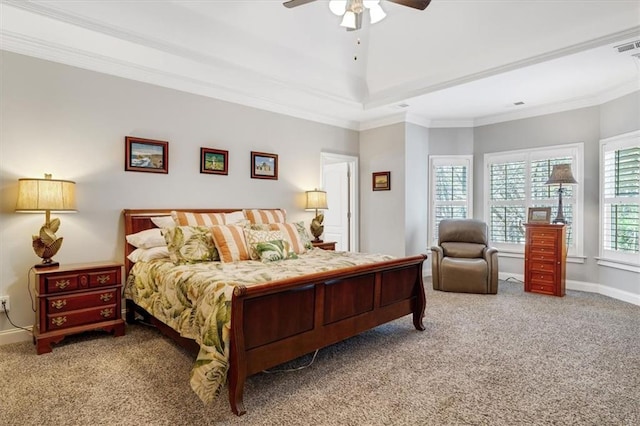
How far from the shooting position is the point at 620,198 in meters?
4.54

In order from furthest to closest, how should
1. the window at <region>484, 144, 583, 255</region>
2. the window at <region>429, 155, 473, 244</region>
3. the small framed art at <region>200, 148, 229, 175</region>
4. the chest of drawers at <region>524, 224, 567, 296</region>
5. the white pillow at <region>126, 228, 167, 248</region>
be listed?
the window at <region>429, 155, 473, 244</region> → the window at <region>484, 144, 583, 255</region> → the chest of drawers at <region>524, 224, 567, 296</region> → the small framed art at <region>200, 148, 229, 175</region> → the white pillow at <region>126, 228, 167, 248</region>

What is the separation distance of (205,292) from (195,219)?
1601 millimetres

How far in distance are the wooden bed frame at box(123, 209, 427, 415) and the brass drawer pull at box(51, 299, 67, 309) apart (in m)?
0.71

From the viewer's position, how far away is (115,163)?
368cm

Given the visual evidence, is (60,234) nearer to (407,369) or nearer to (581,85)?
(407,369)

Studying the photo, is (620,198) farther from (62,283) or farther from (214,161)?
(62,283)

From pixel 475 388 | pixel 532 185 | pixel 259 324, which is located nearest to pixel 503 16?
pixel 532 185

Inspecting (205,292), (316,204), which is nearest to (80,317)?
(205,292)

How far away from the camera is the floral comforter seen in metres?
2.02

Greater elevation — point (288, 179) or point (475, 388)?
point (288, 179)

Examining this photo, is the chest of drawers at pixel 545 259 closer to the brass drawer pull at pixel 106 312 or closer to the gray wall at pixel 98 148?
the gray wall at pixel 98 148

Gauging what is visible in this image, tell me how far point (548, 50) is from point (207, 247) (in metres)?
3.93

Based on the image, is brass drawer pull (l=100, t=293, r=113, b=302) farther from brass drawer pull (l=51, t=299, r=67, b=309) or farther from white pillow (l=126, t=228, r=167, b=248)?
white pillow (l=126, t=228, r=167, b=248)

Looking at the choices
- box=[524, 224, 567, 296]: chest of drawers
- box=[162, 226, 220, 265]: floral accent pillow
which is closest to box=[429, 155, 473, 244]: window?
box=[524, 224, 567, 296]: chest of drawers
